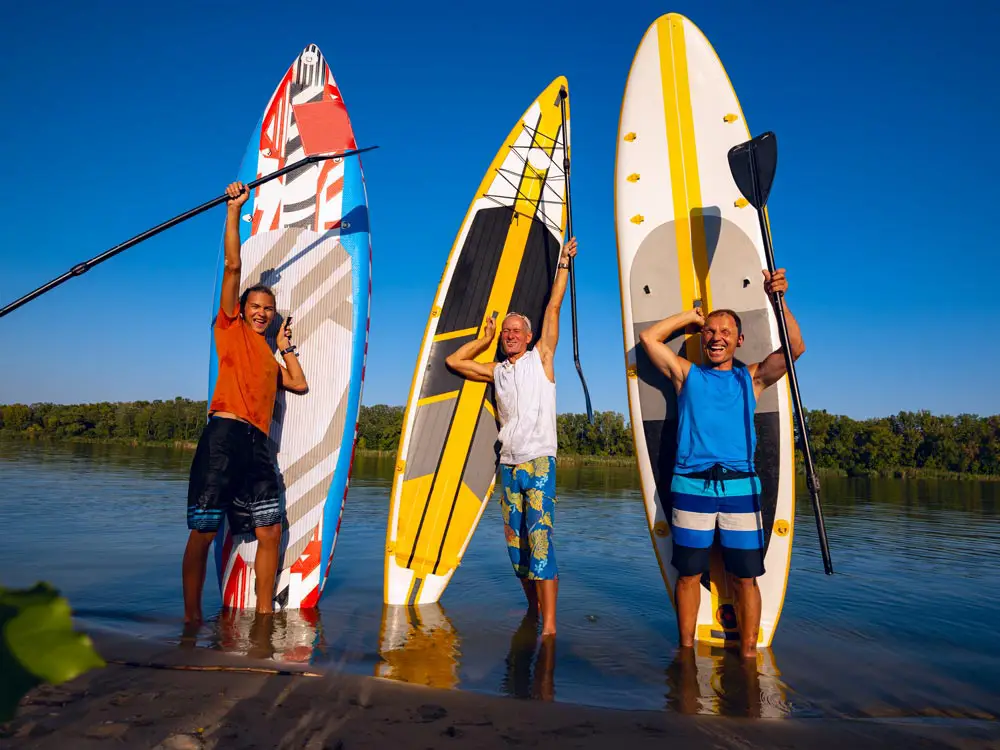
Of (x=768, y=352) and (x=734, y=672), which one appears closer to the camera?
(x=734, y=672)

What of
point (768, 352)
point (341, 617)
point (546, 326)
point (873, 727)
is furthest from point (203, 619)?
point (768, 352)

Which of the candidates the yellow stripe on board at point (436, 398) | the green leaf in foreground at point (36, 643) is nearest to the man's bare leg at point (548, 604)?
the yellow stripe on board at point (436, 398)

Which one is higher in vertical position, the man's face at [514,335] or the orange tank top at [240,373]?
the man's face at [514,335]

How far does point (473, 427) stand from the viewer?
521 centimetres

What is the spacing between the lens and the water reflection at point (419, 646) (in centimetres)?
300

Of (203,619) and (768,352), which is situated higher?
(768,352)

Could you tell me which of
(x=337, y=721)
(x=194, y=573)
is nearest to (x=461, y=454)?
(x=194, y=573)

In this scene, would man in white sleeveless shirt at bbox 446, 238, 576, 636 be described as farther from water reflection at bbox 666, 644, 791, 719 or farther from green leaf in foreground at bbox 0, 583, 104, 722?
green leaf in foreground at bbox 0, 583, 104, 722

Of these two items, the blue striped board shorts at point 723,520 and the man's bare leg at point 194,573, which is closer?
the blue striped board shorts at point 723,520

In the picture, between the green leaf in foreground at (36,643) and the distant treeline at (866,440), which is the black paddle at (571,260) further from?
the distant treeline at (866,440)

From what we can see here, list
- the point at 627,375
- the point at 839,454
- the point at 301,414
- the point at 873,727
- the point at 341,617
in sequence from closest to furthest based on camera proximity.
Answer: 1. the point at 873,727
2. the point at 341,617
3. the point at 627,375
4. the point at 301,414
5. the point at 839,454

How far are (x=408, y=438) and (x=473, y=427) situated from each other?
0.50 m

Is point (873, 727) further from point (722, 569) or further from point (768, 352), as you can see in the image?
point (768, 352)

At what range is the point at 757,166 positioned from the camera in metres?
4.14
